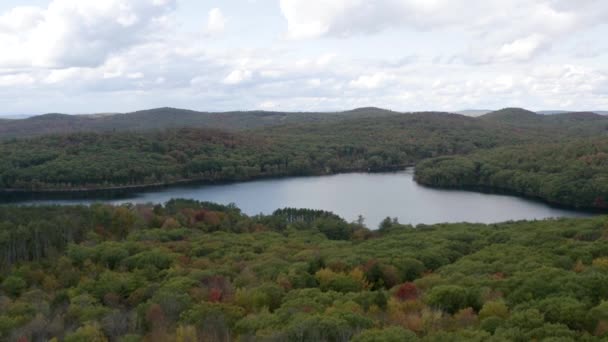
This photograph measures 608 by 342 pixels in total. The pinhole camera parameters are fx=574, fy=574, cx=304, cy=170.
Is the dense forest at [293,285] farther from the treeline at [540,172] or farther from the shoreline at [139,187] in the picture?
the shoreline at [139,187]

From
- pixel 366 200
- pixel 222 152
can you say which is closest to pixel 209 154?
pixel 222 152

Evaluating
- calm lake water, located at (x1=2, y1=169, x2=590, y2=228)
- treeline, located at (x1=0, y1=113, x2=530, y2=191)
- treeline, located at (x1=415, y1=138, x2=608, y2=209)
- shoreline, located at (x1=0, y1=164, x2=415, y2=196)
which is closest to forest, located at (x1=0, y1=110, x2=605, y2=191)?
treeline, located at (x1=0, y1=113, x2=530, y2=191)

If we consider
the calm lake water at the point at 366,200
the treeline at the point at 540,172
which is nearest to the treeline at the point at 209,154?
the calm lake water at the point at 366,200

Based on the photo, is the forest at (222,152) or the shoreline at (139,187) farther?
the forest at (222,152)

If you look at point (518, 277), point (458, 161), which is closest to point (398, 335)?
point (518, 277)

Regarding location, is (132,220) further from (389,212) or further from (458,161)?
(458,161)

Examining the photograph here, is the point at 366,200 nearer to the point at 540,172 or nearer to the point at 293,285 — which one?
the point at 540,172

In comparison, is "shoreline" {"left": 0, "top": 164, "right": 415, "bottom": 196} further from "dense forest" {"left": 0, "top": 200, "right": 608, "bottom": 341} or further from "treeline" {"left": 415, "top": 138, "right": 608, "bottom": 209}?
"dense forest" {"left": 0, "top": 200, "right": 608, "bottom": 341}
